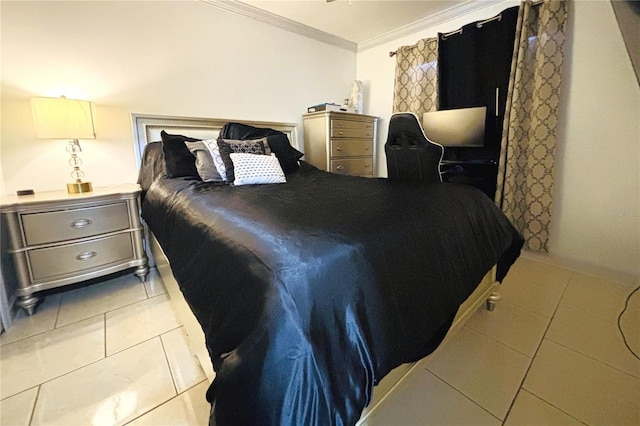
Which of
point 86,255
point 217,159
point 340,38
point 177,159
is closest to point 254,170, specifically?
point 217,159

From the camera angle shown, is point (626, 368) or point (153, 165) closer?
point (626, 368)

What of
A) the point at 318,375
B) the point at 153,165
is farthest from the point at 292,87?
the point at 318,375

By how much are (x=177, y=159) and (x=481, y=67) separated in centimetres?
278

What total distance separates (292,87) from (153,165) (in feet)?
5.80

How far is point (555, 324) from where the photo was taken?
154 centimetres

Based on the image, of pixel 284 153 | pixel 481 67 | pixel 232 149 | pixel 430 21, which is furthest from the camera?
pixel 430 21

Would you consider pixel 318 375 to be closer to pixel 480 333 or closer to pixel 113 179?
pixel 480 333

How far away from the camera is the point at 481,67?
259 centimetres

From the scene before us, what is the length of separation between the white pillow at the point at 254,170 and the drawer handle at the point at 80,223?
0.95 meters

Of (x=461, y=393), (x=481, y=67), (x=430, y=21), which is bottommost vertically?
(x=461, y=393)

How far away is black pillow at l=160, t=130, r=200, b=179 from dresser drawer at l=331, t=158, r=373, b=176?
1519 millimetres

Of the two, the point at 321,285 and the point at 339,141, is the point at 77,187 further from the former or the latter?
→ the point at 339,141

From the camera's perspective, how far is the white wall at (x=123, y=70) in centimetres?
176

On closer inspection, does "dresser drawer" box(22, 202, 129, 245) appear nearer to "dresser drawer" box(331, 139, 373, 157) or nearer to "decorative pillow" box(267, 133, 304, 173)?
"decorative pillow" box(267, 133, 304, 173)
